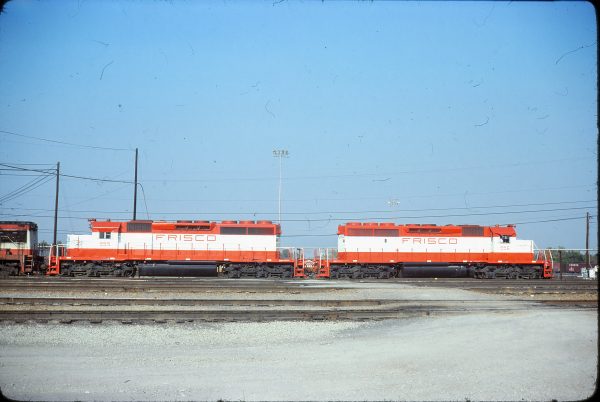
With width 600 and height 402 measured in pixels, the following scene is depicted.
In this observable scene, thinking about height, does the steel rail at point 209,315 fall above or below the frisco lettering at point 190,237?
below

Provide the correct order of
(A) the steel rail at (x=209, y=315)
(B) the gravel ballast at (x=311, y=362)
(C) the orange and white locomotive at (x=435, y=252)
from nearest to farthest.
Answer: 1. (B) the gravel ballast at (x=311, y=362)
2. (A) the steel rail at (x=209, y=315)
3. (C) the orange and white locomotive at (x=435, y=252)

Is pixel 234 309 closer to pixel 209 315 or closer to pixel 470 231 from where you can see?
pixel 209 315

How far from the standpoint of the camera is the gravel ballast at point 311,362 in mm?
7656

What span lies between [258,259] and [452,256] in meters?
11.5

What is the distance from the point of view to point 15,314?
14031 millimetres

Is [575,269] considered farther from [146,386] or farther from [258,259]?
[146,386]

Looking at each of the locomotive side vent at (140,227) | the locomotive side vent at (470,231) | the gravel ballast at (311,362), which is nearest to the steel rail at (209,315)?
the gravel ballast at (311,362)

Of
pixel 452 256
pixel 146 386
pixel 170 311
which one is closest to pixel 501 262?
pixel 452 256

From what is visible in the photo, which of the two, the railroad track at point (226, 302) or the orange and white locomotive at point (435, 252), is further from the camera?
the orange and white locomotive at point (435, 252)

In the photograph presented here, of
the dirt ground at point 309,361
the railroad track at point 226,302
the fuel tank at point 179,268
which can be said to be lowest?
the dirt ground at point 309,361

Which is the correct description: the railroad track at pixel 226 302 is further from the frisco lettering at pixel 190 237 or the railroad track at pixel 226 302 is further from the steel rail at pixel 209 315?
the frisco lettering at pixel 190 237

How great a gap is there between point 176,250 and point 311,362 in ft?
82.3

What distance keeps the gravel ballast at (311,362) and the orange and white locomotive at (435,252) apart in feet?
71.0

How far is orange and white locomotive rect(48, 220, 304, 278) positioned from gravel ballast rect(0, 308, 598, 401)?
20.1 meters
